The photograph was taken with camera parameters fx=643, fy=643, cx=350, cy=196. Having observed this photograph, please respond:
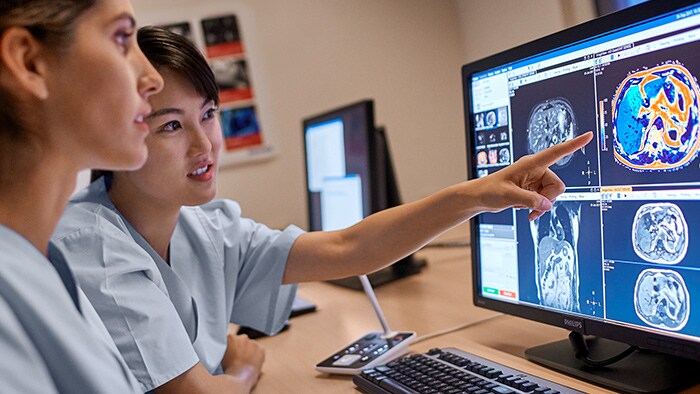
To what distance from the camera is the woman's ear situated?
2.05ft

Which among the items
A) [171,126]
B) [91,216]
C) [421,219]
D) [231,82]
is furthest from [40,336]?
[231,82]

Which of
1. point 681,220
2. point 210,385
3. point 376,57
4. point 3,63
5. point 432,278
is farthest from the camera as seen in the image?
point 376,57

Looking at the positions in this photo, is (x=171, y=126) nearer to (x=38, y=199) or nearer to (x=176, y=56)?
(x=176, y=56)

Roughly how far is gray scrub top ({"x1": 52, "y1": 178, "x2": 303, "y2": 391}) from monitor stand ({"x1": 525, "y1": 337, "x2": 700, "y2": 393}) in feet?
1.66

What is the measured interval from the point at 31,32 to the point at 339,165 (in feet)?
3.72

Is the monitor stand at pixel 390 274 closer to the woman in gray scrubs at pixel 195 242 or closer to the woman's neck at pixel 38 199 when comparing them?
the woman in gray scrubs at pixel 195 242

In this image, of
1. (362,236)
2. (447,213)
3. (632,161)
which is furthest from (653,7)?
(362,236)

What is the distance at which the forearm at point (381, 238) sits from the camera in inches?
39.4

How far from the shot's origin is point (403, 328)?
1243 mm

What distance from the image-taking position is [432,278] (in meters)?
1.66

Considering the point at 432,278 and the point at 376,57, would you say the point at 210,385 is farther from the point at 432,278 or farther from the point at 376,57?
the point at 376,57

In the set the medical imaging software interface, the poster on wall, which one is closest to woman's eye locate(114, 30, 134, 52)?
the medical imaging software interface

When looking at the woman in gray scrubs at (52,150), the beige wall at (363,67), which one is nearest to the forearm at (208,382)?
the woman in gray scrubs at (52,150)

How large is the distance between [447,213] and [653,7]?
412 millimetres
